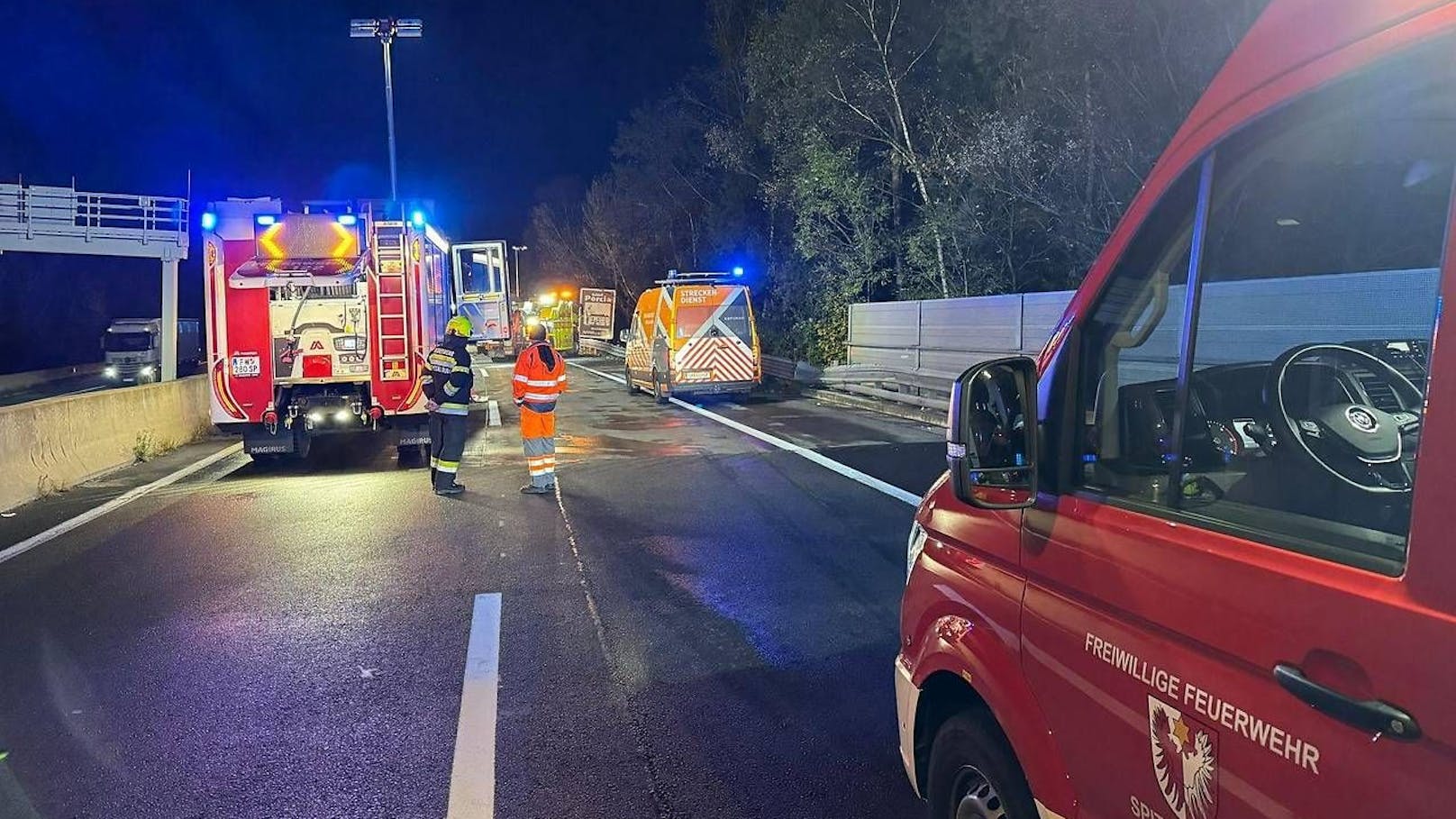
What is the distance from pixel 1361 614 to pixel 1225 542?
35 cm

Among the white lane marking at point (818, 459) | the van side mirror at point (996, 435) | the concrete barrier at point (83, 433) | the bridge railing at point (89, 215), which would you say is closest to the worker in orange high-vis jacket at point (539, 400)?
the white lane marking at point (818, 459)

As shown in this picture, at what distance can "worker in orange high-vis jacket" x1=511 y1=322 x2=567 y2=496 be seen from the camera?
1029 centimetres

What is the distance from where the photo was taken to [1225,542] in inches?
74.9

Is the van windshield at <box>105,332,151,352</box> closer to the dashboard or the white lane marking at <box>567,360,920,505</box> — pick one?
the white lane marking at <box>567,360,920,505</box>

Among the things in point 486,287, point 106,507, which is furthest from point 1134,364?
point 486,287

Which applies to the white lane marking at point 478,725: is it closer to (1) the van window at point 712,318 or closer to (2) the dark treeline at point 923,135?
(2) the dark treeline at point 923,135

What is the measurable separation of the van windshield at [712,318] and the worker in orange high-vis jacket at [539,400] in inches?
398

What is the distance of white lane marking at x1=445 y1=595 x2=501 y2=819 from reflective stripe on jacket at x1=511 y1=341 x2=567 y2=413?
4037mm

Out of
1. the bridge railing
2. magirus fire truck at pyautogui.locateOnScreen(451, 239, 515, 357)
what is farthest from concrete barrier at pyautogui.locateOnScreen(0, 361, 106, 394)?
magirus fire truck at pyautogui.locateOnScreen(451, 239, 515, 357)

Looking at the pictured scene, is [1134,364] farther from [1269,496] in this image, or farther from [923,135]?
[923,135]

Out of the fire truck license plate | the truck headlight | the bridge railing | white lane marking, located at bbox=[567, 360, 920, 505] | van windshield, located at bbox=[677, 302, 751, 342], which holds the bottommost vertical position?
white lane marking, located at bbox=[567, 360, 920, 505]

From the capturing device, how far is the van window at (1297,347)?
192 cm

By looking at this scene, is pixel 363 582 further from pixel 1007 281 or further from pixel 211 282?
pixel 1007 281

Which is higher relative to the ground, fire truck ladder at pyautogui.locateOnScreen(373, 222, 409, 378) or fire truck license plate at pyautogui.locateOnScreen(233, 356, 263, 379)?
fire truck ladder at pyautogui.locateOnScreen(373, 222, 409, 378)
